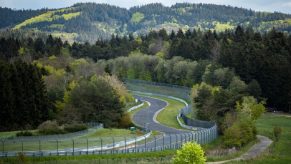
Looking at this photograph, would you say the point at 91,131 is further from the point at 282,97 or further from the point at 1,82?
the point at 282,97

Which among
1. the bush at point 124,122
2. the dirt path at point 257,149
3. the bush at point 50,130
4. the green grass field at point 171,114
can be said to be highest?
the bush at point 50,130

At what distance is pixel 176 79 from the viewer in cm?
14800

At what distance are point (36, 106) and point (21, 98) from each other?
10.1ft

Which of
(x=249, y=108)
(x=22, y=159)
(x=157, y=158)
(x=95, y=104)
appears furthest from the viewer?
(x=95, y=104)

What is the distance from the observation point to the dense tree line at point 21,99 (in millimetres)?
90312

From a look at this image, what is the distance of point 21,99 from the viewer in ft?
305

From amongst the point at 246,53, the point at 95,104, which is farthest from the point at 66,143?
the point at 246,53

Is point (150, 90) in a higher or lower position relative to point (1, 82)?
lower

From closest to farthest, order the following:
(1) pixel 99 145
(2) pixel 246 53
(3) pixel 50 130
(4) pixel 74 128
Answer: (1) pixel 99 145, (3) pixel 50 130, (4) pixel 74 128, (2) pixel 246 53

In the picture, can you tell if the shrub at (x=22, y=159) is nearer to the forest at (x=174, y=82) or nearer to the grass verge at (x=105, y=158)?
the grass verge at (x=105, y=158)

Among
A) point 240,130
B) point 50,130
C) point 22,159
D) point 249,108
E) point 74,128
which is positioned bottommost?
point 74,128

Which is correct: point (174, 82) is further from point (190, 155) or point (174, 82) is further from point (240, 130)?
point (190, 155)

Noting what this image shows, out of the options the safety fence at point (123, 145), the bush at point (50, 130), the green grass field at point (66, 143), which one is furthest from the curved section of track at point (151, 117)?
the bush at point (50, 130)

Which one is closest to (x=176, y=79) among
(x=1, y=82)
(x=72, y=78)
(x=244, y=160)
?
(x=72, y=78)
